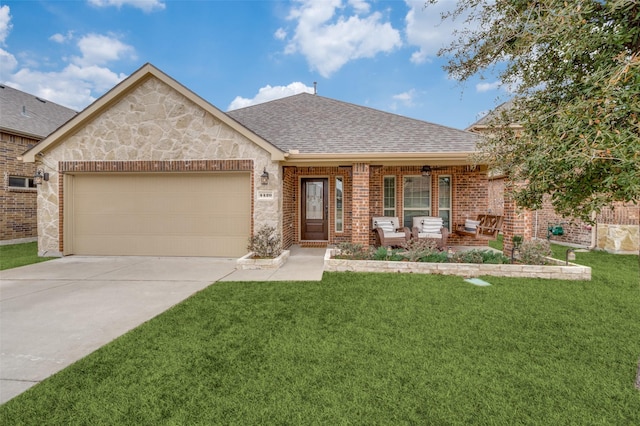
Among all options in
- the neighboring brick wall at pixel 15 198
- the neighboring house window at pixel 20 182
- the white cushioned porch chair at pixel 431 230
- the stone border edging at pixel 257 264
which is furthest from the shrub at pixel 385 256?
the neighboring house window at pixel 20 182

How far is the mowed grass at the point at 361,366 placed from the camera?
7.55 ft

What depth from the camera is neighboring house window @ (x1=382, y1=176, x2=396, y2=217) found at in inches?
416

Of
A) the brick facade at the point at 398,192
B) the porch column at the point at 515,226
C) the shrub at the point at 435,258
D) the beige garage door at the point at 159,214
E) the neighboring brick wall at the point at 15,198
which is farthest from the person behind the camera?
the neighboring brick wall at the point at 15,198

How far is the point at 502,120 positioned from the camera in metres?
3.67

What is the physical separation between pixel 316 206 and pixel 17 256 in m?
9.12

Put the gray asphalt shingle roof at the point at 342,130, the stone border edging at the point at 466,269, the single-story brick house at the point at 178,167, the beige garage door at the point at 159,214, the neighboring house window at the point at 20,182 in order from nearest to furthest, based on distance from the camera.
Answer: the stone border edging at the point at 466,269, the single-story brick house at the point at 178,167, the gray asphalt shingle roof at the point at 342,130, the beige garage door at the point at 159,214, the neighboring house window at the point at 20,182

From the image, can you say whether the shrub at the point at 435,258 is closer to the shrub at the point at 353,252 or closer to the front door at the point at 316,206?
the shrub at the point at 353,252

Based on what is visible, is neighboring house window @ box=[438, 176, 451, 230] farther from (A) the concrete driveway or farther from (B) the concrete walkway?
(A) the concrete driveway

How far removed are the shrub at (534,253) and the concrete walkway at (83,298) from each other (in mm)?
4584

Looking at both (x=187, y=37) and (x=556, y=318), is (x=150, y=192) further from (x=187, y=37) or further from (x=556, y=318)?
(x=556, y=318)

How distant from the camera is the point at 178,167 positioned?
843cm

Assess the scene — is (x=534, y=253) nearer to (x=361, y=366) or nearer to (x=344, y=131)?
(x=361, y=366)

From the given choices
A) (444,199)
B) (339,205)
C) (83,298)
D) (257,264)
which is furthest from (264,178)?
(444,199)

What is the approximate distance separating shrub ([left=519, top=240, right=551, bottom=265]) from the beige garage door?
22.5ft
